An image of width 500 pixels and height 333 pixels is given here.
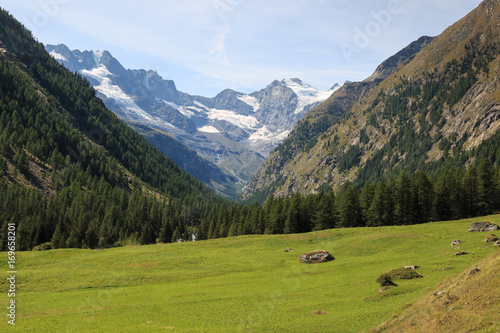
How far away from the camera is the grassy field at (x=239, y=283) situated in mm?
41031

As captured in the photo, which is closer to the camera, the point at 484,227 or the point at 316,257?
the point at 316,257

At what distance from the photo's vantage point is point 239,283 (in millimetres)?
57469

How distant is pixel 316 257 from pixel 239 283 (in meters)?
18.6

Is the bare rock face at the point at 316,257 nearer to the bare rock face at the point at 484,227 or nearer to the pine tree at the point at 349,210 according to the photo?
the bare rock face at the point at 484,227

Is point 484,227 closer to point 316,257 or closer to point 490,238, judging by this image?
point 490,238

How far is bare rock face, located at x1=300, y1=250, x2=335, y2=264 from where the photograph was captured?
66.7 meters

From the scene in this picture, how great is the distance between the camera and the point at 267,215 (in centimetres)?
12119

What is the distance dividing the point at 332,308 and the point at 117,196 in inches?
6759

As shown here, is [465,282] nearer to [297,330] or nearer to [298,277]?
[297,330]

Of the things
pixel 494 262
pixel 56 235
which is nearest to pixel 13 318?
pixel 494 262

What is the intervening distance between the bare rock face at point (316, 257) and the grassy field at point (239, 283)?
1.60 meters

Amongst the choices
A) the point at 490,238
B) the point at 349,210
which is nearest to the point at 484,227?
the point at 490,238

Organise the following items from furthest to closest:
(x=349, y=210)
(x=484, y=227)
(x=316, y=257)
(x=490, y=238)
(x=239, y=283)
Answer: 1. (x=349, y=210)
2. (x=484, y=227)
3. (x=316, y=257)
4. (x=490, y=238)
5. (x=239, y=283)

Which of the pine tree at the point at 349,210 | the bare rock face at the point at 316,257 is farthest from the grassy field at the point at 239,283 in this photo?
the pine tree at the point at 349,210
